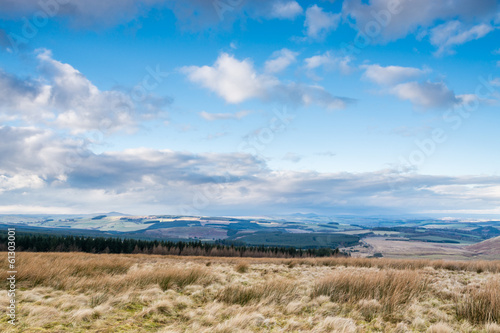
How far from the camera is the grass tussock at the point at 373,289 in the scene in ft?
25.1

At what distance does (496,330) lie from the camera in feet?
19.0

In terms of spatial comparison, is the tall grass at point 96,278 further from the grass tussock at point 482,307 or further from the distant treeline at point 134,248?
the distant treeline at point 134,248

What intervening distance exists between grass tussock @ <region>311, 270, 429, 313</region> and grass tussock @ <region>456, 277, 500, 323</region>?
1.25 m

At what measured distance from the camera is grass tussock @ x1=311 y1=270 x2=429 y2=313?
7636 millimetres

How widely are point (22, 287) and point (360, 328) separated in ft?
32.0

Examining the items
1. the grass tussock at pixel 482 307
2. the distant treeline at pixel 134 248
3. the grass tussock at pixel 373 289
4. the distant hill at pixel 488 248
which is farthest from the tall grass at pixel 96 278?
the distant hill at pixel 488 248

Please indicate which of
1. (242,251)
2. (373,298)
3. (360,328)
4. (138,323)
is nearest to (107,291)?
(138,323)

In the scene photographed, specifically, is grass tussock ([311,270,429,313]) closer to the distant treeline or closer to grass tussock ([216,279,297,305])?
Result: grass tussock ([216,279,297,305])

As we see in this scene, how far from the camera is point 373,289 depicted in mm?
8625

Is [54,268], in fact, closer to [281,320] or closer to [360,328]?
[281,320]

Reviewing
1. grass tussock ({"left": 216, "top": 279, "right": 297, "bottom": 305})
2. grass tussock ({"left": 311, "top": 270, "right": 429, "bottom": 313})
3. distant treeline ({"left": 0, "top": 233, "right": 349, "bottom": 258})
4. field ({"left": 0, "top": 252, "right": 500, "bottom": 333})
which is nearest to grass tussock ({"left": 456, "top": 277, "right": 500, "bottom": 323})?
field ({"left": 0, "top": 252, "right": 500, "bottom": 333})

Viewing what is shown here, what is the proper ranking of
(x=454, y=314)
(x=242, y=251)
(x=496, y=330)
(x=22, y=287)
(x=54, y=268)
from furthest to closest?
(x=242, y=251) < (x=54, y=268) < (x=22, y=287) < (x=454, y=314) < (x=496, y=330)

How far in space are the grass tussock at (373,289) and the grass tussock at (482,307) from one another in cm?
125

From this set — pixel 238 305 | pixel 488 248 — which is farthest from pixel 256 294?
pixel 488 248
